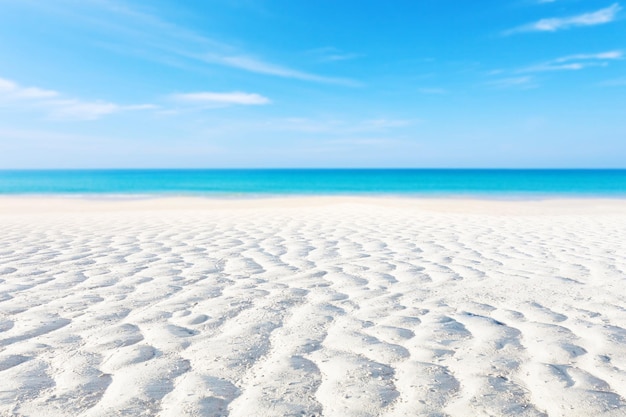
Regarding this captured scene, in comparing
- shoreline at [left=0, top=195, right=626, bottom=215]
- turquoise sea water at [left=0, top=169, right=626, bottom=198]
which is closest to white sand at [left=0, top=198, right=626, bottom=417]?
shoreline at [left=0, top=195, right=626, bottom=215]

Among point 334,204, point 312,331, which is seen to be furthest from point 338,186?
point 312,331

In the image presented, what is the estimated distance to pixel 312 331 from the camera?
296 centimetres

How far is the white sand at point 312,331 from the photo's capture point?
82.0 inches

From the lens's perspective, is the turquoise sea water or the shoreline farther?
the turquoise sea water

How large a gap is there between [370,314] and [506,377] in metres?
1.11

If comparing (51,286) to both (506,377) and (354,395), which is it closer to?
(354,395)

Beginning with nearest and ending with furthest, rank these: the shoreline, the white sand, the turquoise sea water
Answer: the white sand → the shoreline → the turquoise sea water

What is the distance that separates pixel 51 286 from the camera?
13.2ft

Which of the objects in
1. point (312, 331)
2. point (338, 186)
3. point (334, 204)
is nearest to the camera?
point (312, 331)

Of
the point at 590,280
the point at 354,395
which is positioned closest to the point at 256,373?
the point at 354,395

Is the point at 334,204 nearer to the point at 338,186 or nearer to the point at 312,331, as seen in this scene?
the point at 312,331

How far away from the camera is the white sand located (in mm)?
2084

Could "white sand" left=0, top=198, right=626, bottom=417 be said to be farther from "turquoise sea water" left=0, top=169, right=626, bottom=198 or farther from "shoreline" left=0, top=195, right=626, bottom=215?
"turquoise sea water" left=0, top=169, right=626, bottom=198

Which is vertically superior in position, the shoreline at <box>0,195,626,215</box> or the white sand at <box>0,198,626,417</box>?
the white sand at <box>0,198,626,417</box>
